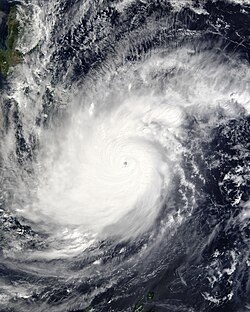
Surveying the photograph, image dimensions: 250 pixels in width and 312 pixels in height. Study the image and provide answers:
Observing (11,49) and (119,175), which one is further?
(11,49)

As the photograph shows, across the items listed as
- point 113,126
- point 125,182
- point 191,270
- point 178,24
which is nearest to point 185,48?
point 178,24

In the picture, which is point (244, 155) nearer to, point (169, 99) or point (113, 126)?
point (169, 99)

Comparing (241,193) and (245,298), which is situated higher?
(241,193)

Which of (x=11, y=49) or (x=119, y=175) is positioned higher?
(x=11, y=49)
